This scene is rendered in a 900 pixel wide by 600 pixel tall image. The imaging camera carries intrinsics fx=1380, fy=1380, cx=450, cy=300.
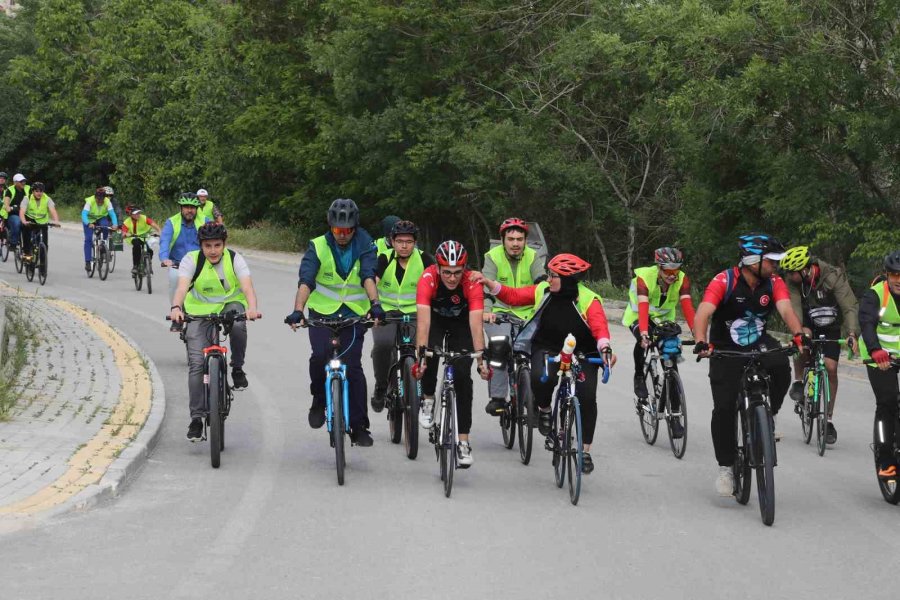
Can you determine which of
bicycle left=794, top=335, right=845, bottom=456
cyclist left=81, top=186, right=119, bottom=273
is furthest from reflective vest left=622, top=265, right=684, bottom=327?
cyclist left=81, top=186, right=119, bottom=273

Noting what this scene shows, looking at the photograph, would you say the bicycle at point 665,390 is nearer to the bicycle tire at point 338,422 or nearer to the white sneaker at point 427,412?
the white sneaker at point 427,412

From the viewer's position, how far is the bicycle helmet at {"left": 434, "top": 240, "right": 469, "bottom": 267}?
9.92 meters

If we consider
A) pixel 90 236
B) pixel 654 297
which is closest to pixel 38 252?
pixel 90 236

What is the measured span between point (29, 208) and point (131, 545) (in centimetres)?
1963

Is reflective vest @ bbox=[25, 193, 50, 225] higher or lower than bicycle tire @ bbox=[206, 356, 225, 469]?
higher

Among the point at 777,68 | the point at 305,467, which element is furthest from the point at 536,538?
the point at 777,68

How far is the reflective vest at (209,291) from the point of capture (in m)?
10.8

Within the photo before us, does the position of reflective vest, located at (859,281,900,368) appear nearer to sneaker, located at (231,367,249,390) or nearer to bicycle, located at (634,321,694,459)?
bicycle, located at (634,321,694,459)

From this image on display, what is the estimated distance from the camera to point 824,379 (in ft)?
38.4

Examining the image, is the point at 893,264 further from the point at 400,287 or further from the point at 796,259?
the point at 400,287

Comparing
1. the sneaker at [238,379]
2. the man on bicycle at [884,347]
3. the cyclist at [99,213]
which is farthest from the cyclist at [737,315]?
the cyclist at [99,213]

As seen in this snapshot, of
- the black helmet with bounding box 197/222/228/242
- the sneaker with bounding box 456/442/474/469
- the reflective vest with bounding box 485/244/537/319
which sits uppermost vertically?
the black helmet with bounding box 197/222/228/242

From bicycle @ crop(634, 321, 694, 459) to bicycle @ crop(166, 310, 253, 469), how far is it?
3469mm

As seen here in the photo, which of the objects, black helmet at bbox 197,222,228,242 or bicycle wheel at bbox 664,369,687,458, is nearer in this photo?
black helmet at bbox 197,222,228,242
